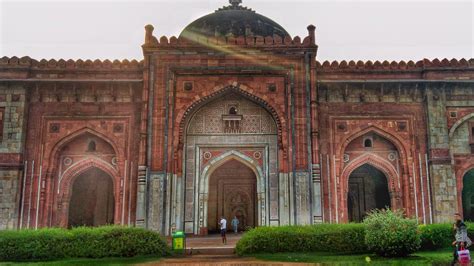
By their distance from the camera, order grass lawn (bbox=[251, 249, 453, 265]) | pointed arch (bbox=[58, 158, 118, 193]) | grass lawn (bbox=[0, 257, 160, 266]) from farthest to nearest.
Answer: pointed arch (bbox=[58, 158, 118, 193]) < grass lawn (bbox=[0, 257, 160, 266]) < grass lawn (bbox=[251, 249, 453, 265])

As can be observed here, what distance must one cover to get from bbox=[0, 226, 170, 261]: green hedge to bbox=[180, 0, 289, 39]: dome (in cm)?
853

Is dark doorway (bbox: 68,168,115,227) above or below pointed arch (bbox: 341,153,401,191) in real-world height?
below

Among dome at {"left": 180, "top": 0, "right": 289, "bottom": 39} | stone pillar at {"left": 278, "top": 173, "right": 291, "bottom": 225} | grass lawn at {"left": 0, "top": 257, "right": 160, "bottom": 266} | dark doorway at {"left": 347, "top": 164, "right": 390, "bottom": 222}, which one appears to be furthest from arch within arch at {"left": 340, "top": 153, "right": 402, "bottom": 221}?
grass lawn at {"left": 0, "top": 257, "right": 160, "bottom": 266}

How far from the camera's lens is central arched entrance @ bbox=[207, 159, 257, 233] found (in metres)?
15.9

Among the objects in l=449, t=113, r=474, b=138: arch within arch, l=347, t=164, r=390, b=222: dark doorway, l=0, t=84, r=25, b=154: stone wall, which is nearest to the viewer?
l=0, t=84, r=25, b=154: stone wall

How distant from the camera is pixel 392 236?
8258mm

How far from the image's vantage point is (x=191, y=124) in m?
13.6

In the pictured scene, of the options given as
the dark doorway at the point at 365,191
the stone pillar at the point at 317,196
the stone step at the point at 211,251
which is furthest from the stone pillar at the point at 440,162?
the stone step at the point at 211,251

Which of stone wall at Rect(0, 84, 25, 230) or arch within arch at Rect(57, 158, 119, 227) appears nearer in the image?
stone wall at Rect(0, 84, 25, 230)

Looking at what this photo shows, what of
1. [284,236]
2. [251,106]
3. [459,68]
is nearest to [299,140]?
[251,106]

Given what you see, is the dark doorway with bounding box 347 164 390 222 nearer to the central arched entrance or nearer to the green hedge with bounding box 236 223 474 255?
Result: the central arched entrance

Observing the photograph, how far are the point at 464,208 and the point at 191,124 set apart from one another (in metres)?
8.97

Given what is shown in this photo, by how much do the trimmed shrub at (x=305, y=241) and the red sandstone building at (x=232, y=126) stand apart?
336 centimetres

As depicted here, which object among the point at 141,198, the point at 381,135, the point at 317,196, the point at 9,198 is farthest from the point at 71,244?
the point at 381,135
